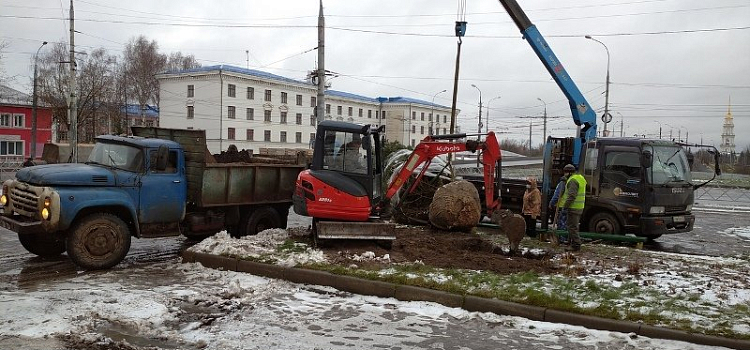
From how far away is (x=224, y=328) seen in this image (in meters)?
6.33

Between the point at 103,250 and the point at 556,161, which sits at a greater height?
the point at 556,161

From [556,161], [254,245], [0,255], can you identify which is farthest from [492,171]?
[0,255]

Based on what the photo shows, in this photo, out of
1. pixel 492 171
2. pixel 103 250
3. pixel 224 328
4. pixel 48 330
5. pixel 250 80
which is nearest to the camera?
pixel 48 330

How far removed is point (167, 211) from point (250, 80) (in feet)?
195

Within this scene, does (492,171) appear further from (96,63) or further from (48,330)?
(96,63)

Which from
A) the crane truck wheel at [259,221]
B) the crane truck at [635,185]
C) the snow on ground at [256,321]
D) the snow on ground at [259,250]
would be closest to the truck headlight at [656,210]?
the crane truck at [635,185]

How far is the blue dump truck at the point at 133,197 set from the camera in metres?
8.80

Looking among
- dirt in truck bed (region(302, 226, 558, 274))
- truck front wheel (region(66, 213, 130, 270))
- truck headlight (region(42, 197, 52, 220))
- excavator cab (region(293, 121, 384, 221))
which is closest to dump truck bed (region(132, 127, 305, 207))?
excavator cab (region(293, 121, 384, 221))

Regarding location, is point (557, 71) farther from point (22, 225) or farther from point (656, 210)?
point (22, 225)

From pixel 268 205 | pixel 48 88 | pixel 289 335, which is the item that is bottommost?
pixel 289 335

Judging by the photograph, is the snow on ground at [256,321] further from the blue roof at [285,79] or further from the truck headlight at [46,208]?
the blue roof at [285,79]

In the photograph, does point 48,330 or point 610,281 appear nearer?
point 48,330

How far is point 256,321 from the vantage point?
6590mm

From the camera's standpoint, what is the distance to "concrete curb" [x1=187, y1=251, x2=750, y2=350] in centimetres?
614
